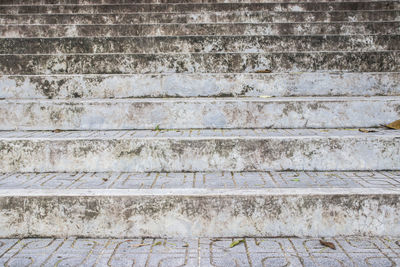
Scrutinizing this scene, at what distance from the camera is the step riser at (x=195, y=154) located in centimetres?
258

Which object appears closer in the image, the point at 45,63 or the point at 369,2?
the point at 45,63

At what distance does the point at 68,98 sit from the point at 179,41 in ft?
5.21

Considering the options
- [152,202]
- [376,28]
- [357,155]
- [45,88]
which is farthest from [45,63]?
[376,28]

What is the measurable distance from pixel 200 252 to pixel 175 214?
0.29 m

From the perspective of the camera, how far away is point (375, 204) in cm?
204

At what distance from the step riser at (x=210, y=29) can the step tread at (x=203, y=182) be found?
111 inches

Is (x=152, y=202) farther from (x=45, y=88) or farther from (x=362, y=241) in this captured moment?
(x=45, y=88)

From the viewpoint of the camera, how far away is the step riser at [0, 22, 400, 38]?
475 cm

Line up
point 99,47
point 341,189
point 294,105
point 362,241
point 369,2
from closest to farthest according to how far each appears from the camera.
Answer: point 362,241, point 341,189, point 294,105, point 99,47, point 369,2

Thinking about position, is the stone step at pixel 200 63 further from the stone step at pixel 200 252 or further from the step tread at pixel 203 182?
the stone step at pixel 200 252

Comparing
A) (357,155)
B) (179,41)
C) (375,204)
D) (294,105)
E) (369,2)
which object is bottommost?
(375,204)

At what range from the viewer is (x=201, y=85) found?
3.69 meters

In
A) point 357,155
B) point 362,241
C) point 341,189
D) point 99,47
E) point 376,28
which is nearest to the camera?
point 362,241

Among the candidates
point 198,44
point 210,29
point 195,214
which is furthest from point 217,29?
point 195,214
